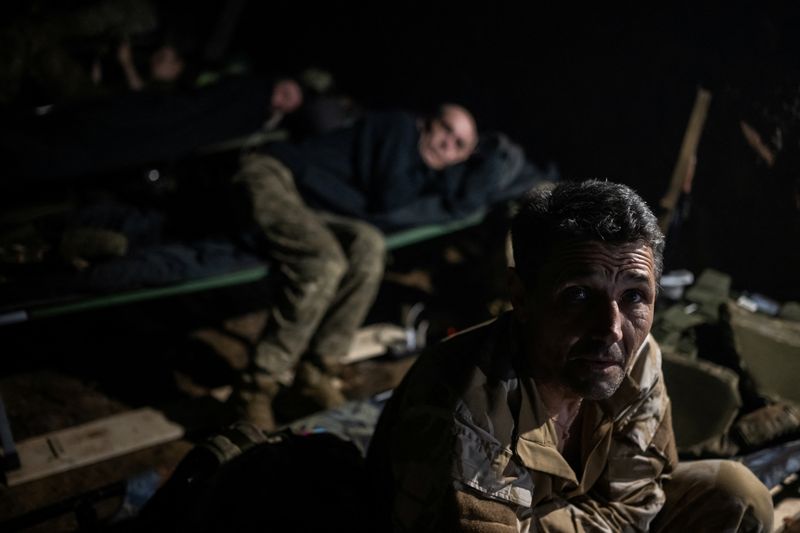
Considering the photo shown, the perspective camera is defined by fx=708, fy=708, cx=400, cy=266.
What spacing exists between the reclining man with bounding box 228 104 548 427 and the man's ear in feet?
5.50

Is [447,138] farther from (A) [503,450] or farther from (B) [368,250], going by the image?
(A) [503,450]

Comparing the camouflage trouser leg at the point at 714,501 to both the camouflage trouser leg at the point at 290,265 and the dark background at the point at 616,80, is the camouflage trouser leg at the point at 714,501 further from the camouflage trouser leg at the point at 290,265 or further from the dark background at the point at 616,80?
the camouflage trouser leg at the point at 290,265

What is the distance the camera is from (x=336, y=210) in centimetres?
393

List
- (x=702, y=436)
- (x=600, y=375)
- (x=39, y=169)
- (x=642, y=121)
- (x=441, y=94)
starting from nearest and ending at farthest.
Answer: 1. (x=600, y=375)
2. (x=702, y=436)
3. (x=39, y=169)
4. (x=642, y=121)
5. (x=441, y=94)

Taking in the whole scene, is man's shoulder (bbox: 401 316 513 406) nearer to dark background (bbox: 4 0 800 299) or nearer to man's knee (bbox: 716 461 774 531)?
man's knee (bbox: 716 461 774 531)

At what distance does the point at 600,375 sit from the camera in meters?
1.64

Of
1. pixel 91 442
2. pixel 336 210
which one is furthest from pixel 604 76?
pixel 91 442

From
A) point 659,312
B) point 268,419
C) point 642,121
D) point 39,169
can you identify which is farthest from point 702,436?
point 39,169

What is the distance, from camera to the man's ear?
177cm

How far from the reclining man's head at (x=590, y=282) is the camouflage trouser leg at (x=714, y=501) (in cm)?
57

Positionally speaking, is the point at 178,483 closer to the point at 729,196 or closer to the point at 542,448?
the point at 542,448

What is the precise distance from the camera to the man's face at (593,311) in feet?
5.37

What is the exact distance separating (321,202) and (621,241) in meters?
2.45

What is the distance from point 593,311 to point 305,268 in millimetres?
1944
